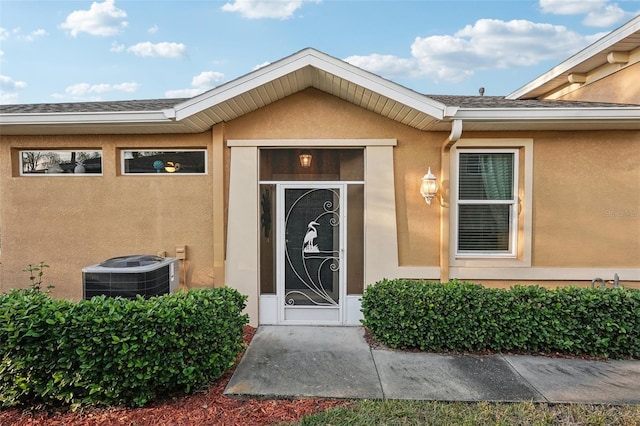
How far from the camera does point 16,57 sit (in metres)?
6.41

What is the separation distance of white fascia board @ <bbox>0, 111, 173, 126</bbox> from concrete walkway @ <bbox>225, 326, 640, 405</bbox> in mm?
3583

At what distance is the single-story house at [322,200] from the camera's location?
514 cm

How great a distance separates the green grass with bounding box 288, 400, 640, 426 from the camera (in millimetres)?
2904

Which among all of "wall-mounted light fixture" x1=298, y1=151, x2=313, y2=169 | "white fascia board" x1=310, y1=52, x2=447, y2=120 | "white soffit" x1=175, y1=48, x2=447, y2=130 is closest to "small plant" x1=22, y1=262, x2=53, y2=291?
"white soffit" x1=175, y1=48, x2=447, y2=130

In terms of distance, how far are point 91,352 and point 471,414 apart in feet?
11.6

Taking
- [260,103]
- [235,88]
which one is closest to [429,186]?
[260,103]

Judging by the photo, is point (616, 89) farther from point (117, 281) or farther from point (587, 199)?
point (117, 281)

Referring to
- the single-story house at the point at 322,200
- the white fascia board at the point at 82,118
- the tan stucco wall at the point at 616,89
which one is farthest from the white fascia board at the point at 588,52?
the white fascia board at the point at 82,118

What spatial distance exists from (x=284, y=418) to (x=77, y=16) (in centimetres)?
1032

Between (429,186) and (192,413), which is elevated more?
(429,186)

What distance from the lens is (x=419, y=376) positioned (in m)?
3.71

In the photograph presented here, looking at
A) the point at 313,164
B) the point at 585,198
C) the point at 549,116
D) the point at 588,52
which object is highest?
the point at 588,52

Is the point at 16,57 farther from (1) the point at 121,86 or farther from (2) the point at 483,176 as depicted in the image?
(1) the point at 121,86

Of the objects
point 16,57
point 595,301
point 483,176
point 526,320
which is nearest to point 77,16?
point 16,57
